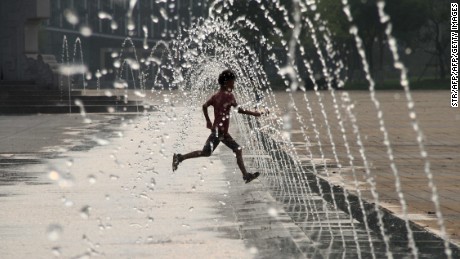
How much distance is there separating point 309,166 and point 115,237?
8.29 metres

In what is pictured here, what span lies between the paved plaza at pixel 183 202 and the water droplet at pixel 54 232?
1 centimetres

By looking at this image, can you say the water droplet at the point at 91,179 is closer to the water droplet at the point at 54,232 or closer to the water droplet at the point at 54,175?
the water droplet at the point at 54,175

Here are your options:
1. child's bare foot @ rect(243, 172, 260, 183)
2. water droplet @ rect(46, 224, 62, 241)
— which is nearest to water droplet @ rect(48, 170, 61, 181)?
child's bare foot @ rect(243, 172, 260, 183)

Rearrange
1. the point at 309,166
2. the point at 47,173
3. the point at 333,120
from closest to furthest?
the point at 47,173
the point at 309,166
the point at 333,120

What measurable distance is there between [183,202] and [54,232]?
2.79 m

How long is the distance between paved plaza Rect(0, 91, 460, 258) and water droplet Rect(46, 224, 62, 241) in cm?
1

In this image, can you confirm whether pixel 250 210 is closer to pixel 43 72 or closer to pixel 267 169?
pixel 267 169

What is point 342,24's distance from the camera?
100688 mm

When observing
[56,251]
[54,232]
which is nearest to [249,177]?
[54,232]

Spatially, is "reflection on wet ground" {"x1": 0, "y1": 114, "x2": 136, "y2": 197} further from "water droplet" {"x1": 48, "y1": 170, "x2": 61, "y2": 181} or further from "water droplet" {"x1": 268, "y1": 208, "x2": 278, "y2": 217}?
"water droplet" {"x1": 268, "y1": 208, "x2": 278, "y2": 217}

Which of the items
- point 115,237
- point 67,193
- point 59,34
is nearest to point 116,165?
point 67,193

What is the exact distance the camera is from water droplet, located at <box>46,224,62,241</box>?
10112mm

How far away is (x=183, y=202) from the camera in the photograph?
42.7 ft

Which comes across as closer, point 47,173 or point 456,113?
point 47,173
